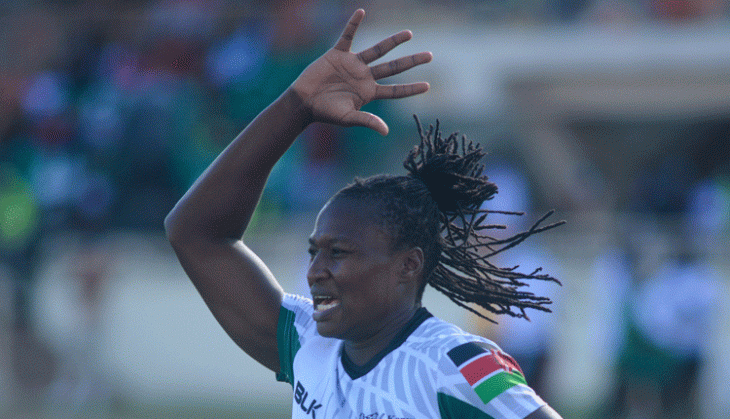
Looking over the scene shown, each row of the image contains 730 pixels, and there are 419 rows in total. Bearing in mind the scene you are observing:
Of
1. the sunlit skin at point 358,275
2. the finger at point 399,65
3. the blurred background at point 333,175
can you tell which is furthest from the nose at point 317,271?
the blurred background at point 333,175

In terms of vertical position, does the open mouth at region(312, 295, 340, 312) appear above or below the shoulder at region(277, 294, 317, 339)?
above

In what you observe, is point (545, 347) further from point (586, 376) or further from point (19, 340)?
point (19, 340)

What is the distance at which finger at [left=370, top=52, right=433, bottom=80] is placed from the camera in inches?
125

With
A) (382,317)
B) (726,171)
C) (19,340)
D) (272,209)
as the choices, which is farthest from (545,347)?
(382,317)

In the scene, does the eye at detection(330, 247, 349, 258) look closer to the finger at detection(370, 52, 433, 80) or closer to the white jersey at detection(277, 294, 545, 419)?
the white jersey at detection(277, 294, 545, 419)

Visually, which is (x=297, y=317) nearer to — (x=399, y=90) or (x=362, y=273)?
(x=362, y=273)

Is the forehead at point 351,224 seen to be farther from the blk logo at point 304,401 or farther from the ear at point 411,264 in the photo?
the blk logo at point 304,401

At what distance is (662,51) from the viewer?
12.7 metres

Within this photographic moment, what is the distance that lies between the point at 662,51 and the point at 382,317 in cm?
1054

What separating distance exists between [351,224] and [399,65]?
20.9 inches

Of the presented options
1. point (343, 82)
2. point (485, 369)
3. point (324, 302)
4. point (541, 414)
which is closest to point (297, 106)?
point (343, 82)

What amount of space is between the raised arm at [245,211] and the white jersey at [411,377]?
126mm

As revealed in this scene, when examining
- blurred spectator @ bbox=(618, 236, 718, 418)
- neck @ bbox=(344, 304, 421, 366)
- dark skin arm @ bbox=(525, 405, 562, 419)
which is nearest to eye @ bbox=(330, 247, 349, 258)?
neck @ bbox=(344, 304, 421, 366)

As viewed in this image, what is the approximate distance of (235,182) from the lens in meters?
3.40
